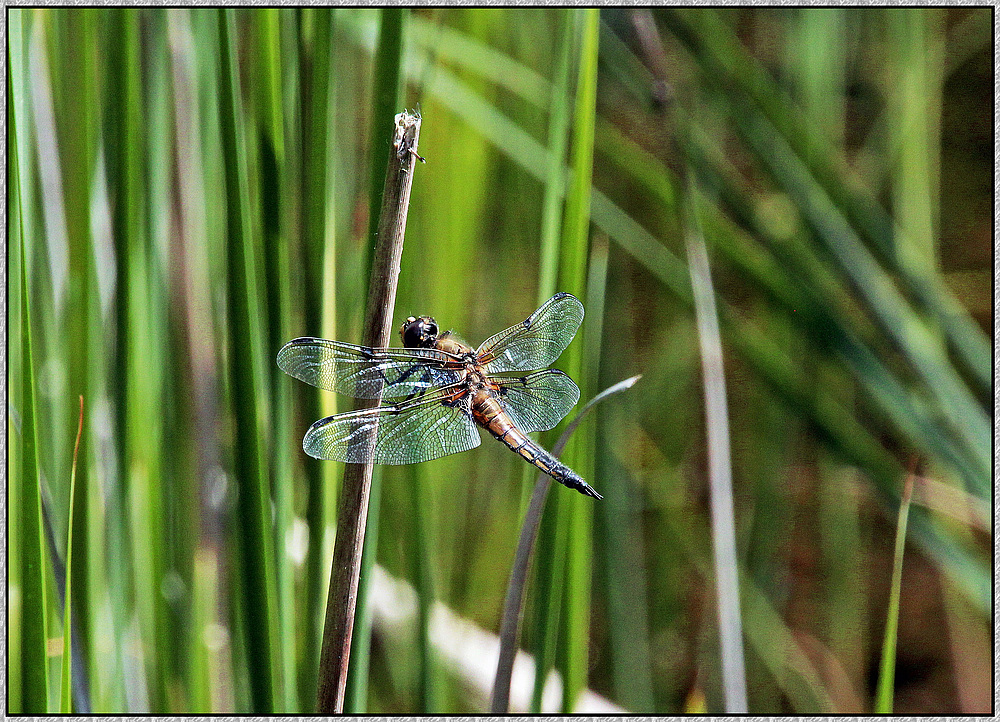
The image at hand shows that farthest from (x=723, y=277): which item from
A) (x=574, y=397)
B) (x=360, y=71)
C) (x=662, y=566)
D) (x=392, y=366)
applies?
(x=392, y=366)

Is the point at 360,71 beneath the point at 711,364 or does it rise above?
above

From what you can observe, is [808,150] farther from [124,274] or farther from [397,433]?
[124,274]

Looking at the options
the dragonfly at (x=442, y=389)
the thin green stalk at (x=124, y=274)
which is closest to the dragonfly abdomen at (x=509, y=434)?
the dragonfly at (x=442, y=389)

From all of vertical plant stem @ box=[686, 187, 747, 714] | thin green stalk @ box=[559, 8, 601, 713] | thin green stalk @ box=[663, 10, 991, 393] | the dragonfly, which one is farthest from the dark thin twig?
thin green stalk @ box=[663, 10, 991, 393]

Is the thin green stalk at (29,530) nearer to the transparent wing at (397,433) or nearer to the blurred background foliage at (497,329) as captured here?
the blurred background foliage at (497,329)

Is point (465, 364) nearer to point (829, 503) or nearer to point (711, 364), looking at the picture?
point (711, 364)

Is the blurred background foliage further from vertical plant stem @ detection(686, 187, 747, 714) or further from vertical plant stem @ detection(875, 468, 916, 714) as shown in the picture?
vertical plant stem @ detection(875, 468, 916, 714)

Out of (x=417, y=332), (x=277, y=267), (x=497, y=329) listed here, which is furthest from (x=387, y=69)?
(x=497, y=329)
